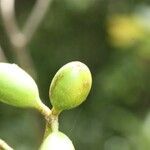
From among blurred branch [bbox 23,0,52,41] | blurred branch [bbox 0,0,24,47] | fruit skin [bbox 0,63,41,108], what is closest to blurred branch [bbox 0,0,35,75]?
blurred branch [bbox 0,0,24,47]

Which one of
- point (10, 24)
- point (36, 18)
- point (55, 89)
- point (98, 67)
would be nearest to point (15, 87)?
point (55, 89)

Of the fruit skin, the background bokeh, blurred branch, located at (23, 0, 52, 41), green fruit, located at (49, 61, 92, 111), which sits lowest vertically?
the background bokeh

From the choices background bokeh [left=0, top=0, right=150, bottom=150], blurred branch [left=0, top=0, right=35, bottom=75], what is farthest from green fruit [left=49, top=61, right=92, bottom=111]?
blurred branch [left=0, top=0, right=35, bottom=75]

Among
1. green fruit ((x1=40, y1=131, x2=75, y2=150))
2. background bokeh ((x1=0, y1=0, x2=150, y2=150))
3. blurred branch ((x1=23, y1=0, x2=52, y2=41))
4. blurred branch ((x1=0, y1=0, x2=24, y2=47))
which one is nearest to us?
green fruit ((x1=40, y1=131, x2=75, y2=150))

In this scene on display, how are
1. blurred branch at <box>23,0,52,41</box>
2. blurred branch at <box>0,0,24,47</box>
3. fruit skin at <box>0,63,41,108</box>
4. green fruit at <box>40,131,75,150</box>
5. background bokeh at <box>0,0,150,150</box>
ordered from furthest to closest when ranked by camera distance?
blurred branch at <box>23,0,52,41</box>, background bokeh at <box>0,0,150,150</box>, blurred branch at <box>0,0,24,47</box>, fruit skin at <box>0,63,41,108</box>, green fruit at <box>40,131,75,150</box>

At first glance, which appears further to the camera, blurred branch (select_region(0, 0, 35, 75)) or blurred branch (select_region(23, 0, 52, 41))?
blurred branch (select_region(23, 0, 52, 41))

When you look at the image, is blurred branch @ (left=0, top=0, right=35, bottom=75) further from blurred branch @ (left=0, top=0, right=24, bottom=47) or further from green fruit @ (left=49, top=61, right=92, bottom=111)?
green fruit @ (left=49, top=61, right=92, bottom=111)

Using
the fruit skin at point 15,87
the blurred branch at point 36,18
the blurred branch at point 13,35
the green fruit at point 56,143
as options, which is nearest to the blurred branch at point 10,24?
the blurred branch at point 13,35

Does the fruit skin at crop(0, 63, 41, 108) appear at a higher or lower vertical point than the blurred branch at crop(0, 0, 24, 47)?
higher
